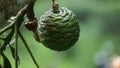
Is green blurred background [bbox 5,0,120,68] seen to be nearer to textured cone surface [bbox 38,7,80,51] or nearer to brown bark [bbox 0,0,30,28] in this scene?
textured cone surface [bbox 38,7,80,51]

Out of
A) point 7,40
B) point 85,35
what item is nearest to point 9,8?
point 7,40

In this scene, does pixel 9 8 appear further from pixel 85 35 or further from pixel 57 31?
pixel 85 35

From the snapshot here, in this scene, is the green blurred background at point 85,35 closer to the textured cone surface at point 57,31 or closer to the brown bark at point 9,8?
the textured cone surface at point 57,31

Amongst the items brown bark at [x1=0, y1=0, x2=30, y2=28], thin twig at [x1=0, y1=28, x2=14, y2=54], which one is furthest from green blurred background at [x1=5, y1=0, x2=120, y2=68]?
brown bark at [x1=0, y1=0, x2=30, y2=28]

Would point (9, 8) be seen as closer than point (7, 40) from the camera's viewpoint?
Yes

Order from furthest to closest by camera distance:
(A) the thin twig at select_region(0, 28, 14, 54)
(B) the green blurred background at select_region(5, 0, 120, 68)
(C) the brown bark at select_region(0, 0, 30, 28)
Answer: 1. (B) the green blurred background at select_region(5, 0, 120, 68)
2. (A) the thin twig at select_region(0, 28, 14, 54)
3. (C) the brown bark at select_region(0, 0, 30, 28)

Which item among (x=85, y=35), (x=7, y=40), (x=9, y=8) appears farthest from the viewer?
(x=85, y=35)

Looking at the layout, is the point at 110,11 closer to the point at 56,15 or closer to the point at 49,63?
the point at 49,63
